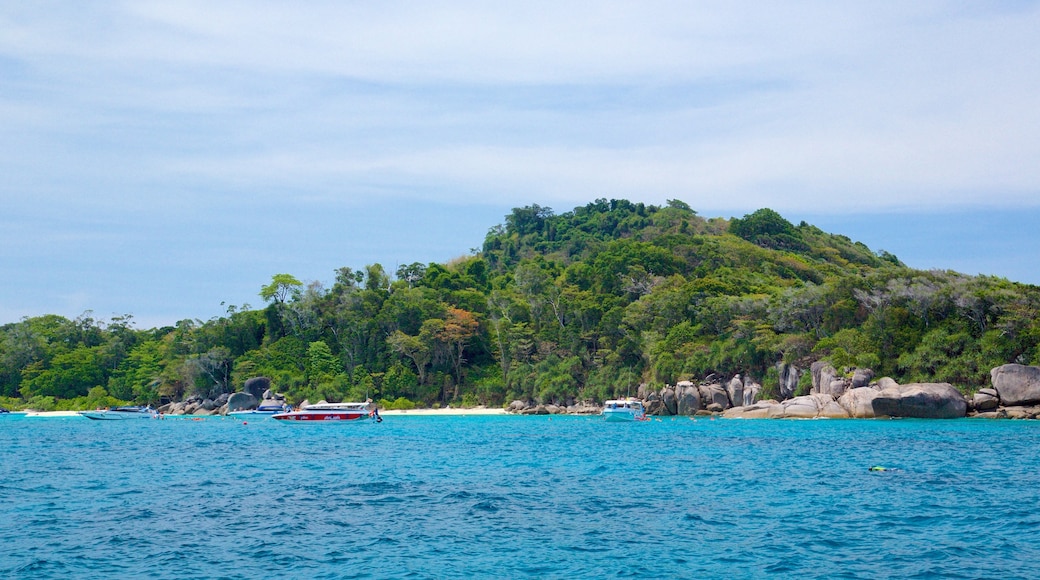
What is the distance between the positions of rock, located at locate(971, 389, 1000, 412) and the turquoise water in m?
20.4

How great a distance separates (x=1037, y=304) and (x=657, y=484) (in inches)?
1853

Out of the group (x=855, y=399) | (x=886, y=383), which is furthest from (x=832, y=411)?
(x=886, y=383)

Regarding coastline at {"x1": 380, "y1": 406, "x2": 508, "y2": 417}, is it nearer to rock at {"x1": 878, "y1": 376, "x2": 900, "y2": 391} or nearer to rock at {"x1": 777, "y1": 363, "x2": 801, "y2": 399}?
rock at {"x1": 777, "y1": 363, "x2": 801, "y2": 399}

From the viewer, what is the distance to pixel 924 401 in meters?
59.3

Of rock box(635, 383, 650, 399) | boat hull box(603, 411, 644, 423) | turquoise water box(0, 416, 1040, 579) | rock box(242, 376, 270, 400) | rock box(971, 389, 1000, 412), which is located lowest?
turquoise water box(0, 416, 1040, 579)

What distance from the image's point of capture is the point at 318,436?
54.8 meters

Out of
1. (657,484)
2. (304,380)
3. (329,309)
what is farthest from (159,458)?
(329,309)

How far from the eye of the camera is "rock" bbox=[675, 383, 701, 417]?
77438mm

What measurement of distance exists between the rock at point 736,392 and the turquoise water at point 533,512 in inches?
1359

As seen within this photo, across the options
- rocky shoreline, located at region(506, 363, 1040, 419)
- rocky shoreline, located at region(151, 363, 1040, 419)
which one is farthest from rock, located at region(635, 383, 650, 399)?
rocky shoreline, located at region(506, 363, 1040, 419)

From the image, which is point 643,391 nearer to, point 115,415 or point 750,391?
point 750,391

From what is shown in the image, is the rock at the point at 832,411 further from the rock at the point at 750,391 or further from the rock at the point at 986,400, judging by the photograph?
the rock at the point at 750,391

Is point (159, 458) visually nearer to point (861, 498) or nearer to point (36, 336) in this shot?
point (861, 498)

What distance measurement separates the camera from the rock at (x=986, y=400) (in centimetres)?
5947
